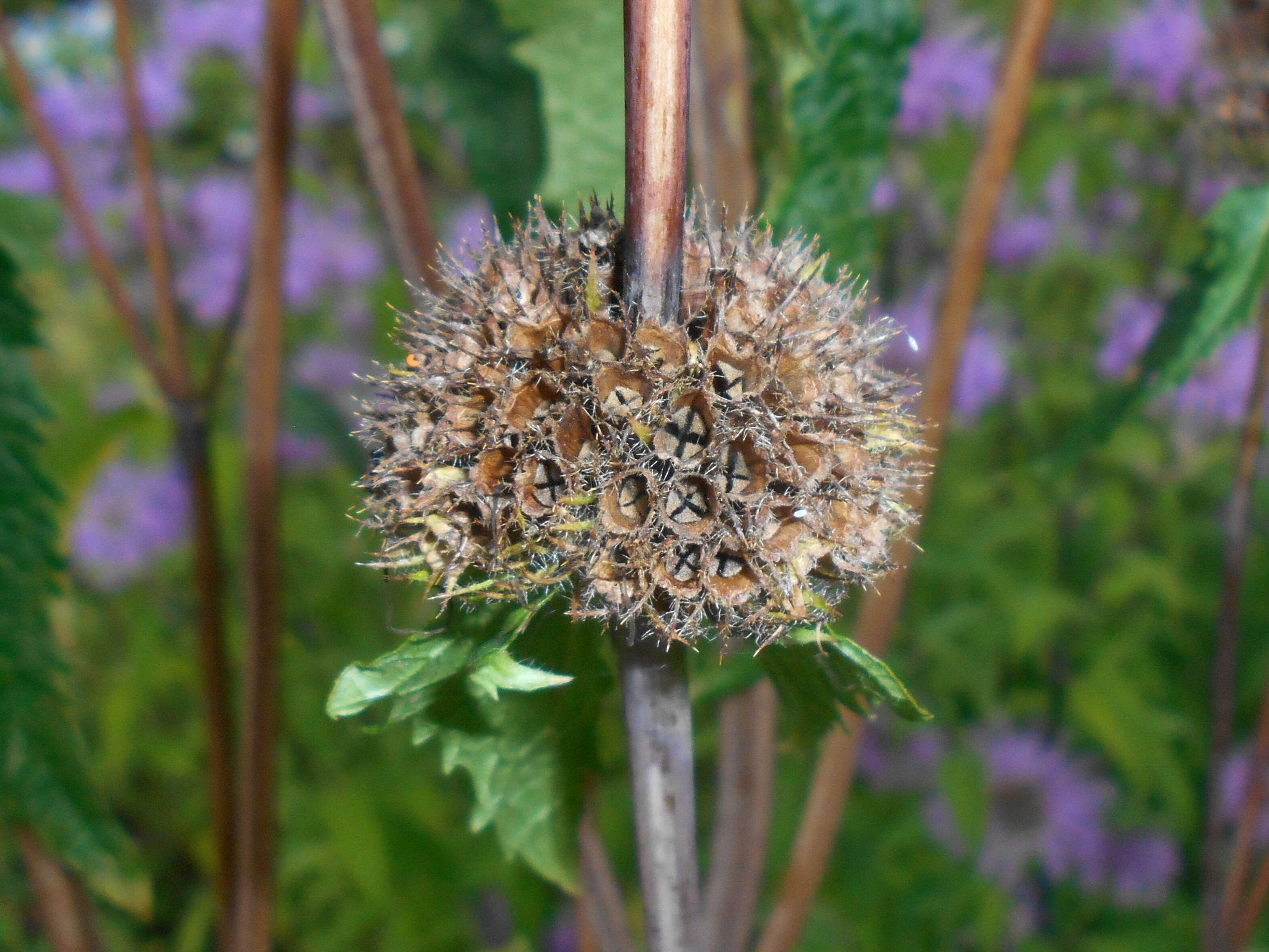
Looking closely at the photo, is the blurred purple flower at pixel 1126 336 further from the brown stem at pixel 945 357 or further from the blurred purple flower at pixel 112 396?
the blurred purple flower at pixel 112 396

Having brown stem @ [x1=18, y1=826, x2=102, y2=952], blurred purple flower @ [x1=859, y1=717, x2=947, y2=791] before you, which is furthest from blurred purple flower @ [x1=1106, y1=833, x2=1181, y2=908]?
brown stem @ [x1=18, y1=826, x2=102, y2=952]

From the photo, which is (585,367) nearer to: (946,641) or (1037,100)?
(946,641)

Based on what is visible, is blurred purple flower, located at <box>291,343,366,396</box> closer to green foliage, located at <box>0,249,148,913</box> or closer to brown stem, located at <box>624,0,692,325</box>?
green foliage, located at <box>0,249,148,913</box>

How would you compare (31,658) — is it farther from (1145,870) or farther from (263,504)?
(1145,870)

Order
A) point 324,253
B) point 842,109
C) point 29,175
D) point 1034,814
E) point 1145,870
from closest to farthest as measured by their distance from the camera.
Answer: point 842,109, point 1145,870, point 1034,814, point 29,175, point 324,253

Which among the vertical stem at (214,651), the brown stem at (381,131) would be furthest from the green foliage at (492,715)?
the vertical stem at (214,651)

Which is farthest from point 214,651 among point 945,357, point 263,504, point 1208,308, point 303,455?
point 303,455
